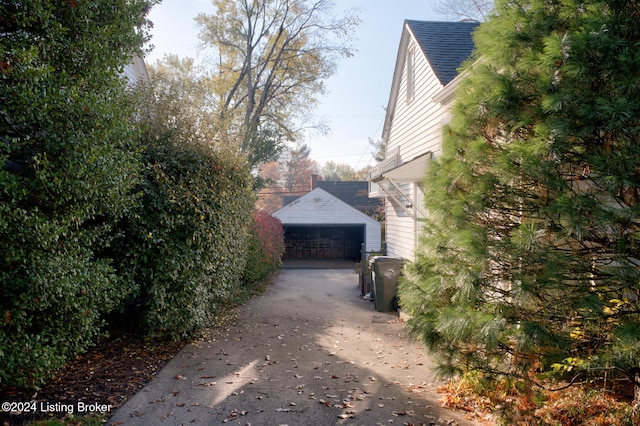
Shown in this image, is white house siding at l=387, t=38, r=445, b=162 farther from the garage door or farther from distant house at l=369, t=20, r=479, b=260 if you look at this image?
the garage door

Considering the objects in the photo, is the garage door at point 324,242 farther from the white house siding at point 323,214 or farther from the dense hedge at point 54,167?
the dense hedge at point 54,167

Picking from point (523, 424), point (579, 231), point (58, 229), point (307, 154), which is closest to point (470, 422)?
point (523, 424)

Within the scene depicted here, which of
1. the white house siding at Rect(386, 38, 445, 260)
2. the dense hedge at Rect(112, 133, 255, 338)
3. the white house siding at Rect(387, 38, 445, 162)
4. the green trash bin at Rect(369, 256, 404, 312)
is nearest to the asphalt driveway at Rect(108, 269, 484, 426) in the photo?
the dense hedge at Rect(112, 133, 255, 338)

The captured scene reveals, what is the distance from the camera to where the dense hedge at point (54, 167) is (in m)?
4.01

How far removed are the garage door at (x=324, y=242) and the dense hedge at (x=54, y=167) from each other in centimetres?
2164

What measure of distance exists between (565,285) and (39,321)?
5160 mm

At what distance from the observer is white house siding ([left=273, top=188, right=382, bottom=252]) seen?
24.7 metres

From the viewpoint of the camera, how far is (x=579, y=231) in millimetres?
3035

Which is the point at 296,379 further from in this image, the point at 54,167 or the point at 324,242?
the point at 324,242

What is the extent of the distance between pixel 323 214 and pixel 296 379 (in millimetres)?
19335

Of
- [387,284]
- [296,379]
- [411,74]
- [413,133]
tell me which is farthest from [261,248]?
[296,379]

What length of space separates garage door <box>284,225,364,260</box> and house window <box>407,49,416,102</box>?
16121mm

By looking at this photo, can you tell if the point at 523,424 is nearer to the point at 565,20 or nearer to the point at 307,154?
the point at 565,20

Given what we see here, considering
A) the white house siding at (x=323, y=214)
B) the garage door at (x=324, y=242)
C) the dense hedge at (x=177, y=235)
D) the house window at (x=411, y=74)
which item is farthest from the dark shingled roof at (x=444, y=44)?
the garage door at (x=324, y=242)
